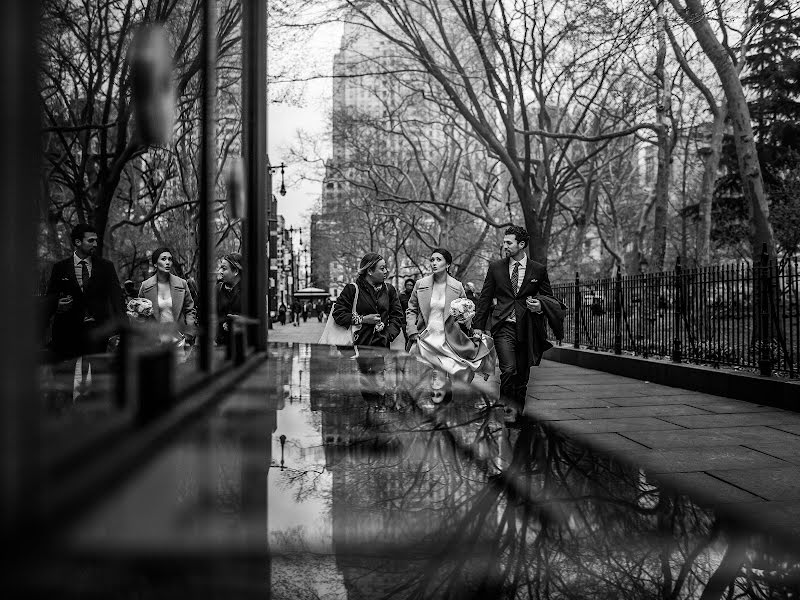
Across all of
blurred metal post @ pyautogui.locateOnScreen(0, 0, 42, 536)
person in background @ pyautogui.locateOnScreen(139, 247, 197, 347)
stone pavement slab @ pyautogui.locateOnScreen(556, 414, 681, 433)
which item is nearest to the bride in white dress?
stone pavement slab @ pyautogui.locateOnScreen(556, 414, 681, 433)

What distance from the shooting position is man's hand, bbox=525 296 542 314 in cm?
755

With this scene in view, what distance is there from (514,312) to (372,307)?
1.63 m

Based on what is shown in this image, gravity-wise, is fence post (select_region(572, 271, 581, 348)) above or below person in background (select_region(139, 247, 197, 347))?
below

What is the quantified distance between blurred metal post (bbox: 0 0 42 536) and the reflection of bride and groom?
7.04 metres

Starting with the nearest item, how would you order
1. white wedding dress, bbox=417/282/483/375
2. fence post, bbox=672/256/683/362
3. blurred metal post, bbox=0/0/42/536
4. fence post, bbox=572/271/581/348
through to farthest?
1. blurred metal post, bbox=0/0/42/536
2. white wedding dress, bbox=417/282/483/375
3. fence post, bbox=672/256/683/362
4. fence post, bbox=572/271/581/348

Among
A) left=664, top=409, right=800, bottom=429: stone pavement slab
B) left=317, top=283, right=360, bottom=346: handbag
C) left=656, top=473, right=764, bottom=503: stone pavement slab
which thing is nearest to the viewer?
left=656, top=473, right=764, bottom=503: stone pavement slab

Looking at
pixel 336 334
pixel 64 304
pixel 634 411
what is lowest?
pixel 634 411

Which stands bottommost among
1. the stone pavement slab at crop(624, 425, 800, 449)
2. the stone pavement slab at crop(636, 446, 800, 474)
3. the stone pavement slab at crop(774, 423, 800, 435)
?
the stone pavement slab at crop(774, 423, 800, 435)

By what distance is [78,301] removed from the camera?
1206 millimetres

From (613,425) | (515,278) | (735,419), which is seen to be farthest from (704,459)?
(515,278)

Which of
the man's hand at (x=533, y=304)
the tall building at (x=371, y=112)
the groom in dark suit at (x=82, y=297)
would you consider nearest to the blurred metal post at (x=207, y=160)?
the groom in dark suit at (x=82, y=297)

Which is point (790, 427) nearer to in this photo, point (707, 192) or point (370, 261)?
point (370, 261)

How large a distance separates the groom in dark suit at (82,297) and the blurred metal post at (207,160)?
0.20 m

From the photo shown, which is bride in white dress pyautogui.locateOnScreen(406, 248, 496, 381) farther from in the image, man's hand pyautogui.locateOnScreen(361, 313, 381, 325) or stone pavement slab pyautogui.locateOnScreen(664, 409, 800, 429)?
stone pavement slab pyautogui.locateOnScreen(664, 409, 800, 429)
